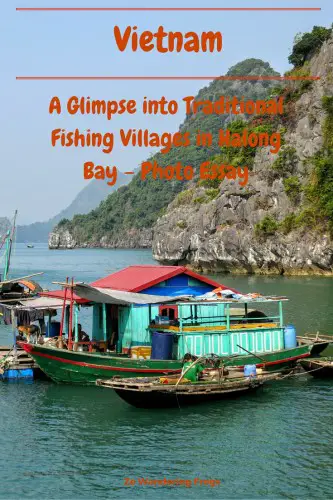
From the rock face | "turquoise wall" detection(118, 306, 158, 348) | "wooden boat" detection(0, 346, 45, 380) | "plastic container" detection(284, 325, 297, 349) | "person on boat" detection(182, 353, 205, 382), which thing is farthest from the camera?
the rock face

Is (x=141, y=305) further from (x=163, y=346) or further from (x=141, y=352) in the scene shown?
(x=163, y=346)

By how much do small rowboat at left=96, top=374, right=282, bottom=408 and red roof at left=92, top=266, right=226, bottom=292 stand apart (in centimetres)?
499

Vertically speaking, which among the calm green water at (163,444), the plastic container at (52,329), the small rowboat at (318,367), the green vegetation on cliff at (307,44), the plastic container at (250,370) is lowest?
the calm green water at (163,444)

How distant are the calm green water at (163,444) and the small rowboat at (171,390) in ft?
1.04

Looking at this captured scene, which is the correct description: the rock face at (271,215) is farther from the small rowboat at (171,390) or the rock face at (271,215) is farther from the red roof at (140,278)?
the small rowboat at (171,390)

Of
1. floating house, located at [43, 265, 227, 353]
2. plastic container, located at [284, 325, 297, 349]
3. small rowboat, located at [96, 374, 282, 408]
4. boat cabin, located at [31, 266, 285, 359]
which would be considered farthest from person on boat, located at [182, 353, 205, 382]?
Result: plastic container, located at [284, 325, 297, 349]

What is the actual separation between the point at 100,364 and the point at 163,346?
2.24 metres

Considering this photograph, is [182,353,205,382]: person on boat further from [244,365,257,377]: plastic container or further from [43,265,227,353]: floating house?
[43,265,227,353]: floating house

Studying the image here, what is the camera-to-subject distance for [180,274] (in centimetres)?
2509

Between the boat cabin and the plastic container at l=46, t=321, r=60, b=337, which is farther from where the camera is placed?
the plastic container at l=46, t=321, r=60, b=337

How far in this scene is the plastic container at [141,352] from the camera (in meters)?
23.2

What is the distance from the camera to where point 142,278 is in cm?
2525

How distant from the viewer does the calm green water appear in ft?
48.3

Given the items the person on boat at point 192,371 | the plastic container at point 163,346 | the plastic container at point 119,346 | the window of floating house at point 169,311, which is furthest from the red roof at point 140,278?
the person on boat at point 192,371
